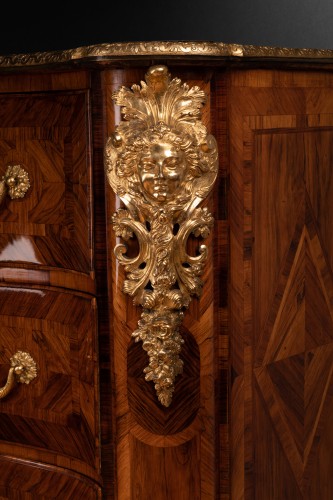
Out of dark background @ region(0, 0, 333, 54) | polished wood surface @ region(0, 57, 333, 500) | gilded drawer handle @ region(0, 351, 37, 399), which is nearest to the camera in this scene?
polished wood surface @ region(0, 57, 333, 500)

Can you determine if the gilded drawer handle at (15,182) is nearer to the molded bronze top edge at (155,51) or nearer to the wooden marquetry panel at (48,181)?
the wooden marquetry panel at (48,181)

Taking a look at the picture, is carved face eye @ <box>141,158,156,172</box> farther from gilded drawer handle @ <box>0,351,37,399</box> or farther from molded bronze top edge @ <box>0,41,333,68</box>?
gilded drawer handle @ <box>0,351,37,399</box>

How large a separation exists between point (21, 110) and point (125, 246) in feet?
0.81

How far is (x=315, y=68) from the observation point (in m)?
1.31

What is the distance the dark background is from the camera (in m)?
1.89

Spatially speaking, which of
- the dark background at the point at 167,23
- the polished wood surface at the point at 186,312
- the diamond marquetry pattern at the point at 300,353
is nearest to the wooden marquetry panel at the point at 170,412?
the polished wood surface at the point at 186,312

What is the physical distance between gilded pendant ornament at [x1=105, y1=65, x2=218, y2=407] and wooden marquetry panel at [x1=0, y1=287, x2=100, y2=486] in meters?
0.10

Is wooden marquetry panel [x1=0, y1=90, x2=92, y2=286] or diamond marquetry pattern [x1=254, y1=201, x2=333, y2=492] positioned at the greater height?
wooden marquetry panel [x1=0, y1=90, x2=92, y2=286]

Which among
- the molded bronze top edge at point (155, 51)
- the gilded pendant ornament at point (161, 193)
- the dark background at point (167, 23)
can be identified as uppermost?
the dark background at point (167, 23)

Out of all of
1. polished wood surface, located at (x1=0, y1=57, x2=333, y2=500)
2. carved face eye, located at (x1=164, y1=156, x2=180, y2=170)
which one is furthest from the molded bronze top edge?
carved face eye, located at (x1=164, y1=156, x2=180, y2=170)

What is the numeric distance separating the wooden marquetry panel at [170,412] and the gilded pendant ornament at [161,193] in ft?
0.06

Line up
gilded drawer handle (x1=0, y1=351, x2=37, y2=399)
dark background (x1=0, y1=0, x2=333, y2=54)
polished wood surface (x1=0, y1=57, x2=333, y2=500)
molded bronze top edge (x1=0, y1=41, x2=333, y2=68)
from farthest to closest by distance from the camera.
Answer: dark background (x1=0, y1=0, x2=333, y2=54)
gilded drawer handle (x1=0, y1=351, x2=37, y2=399)
polished wood surface (x1=0, y1=57, x2=333, y2=500)
molded bronze top edge (x1=0, y1=41, x2=333, y2=68)

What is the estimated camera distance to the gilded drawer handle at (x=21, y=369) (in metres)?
1.32

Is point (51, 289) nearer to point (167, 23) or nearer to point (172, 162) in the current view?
point (172, 162)
